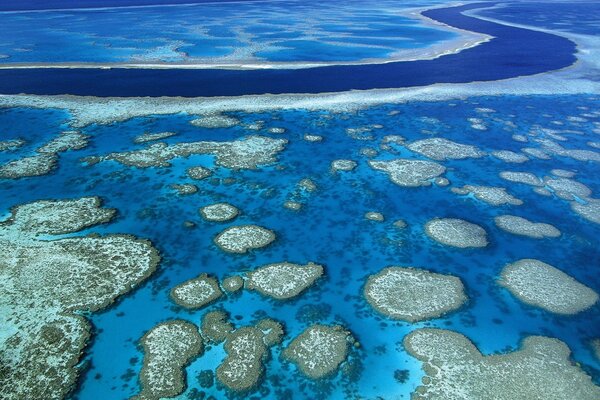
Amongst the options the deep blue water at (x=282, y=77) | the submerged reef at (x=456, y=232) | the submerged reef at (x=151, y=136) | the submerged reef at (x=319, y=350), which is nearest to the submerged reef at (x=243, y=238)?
the submerged reef at (x=319, y=350)

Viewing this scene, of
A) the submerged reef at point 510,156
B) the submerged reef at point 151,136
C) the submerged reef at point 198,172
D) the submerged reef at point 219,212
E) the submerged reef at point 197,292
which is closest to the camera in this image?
the submerged reef at point 197,292

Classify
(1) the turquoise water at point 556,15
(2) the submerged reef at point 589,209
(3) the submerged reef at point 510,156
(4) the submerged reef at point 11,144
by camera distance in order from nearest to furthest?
(2) the submerged reef at point 589,209, (3) the submerged reef at point 510,156, (4) the submerged reef at point 11,144, (1) the turquoise water at point 556,15

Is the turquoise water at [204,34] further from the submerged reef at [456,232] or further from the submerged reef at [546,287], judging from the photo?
the submerged reef at [546,287]

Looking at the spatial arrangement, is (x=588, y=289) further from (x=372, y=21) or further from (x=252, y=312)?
(x=372, y=21)

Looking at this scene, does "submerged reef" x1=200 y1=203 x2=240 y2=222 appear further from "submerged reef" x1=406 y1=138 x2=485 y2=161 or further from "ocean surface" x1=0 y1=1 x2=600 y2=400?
"submerged reef" x1=406 y1=138 x2=485 y2=161

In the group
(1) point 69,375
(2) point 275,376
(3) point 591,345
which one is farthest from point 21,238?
(3) point 591,345

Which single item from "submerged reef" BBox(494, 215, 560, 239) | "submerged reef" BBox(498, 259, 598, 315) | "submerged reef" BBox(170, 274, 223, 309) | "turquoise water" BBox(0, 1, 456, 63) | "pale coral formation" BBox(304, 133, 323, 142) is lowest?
"submerged reef" BBox(170, 274, 223, 309)

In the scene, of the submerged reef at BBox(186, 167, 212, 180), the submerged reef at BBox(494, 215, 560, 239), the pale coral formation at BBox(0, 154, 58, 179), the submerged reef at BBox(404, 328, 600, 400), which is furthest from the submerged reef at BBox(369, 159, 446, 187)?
the pale coral formation at BBox(0, 154, 58, 179)
